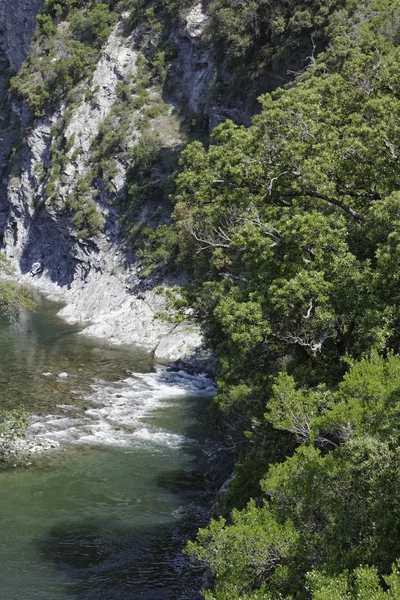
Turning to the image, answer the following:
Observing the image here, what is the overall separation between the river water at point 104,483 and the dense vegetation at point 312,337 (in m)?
3.76

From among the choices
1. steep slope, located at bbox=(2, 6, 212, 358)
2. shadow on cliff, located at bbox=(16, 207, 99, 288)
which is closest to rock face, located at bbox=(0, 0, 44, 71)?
steep slope, located at bbox=(2, 6, 212, 358)

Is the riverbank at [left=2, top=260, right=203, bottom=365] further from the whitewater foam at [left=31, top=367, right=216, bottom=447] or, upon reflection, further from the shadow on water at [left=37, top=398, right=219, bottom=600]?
the shadow on water at [left=37, top=398, right=219, bottom=600]

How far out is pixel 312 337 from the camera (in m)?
18.9

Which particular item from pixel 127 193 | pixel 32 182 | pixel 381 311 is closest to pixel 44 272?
pixel 32 182

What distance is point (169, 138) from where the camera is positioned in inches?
2958

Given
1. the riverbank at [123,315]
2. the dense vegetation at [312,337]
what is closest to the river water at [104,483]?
the dense vegetation at [312,337]

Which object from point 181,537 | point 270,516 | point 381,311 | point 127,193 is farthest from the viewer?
point 127,193

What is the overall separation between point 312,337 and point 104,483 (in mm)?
13858

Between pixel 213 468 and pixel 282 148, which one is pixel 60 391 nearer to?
pixel 213 468

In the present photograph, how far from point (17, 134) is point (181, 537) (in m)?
96.2

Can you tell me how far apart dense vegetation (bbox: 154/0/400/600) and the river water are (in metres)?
3.76

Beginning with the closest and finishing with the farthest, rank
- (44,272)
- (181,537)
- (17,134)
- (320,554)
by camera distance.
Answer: (320,554) → (181,537) → (44,272) → (17,134)

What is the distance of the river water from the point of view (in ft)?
68.8

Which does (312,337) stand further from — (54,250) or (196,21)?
(54,250)
